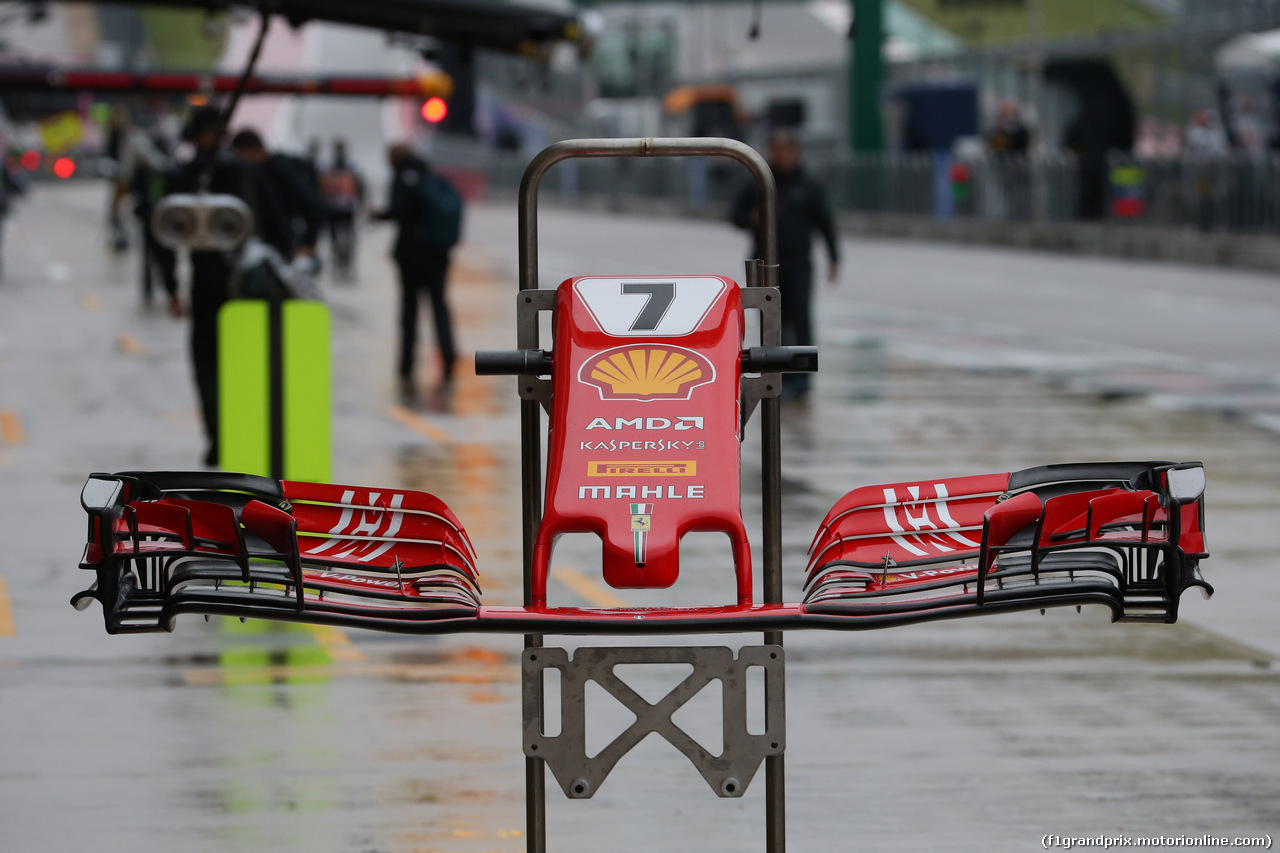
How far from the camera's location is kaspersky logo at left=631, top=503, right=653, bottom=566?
4336 mm

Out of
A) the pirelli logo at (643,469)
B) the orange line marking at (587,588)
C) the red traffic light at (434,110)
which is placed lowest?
the orange line marking at (587,588)

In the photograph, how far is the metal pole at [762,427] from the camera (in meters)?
4.52

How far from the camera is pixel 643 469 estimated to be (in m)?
4.41

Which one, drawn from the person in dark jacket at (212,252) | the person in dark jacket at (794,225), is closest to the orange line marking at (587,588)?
the person in dark jacket at (212,252)

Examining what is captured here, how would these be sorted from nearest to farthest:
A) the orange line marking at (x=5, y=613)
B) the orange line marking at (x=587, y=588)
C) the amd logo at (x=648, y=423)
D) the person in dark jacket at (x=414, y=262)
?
the amd logo at (x=648, y=423) → the orange line marking at (x=5, y=613) → the orange line marking at (x=587, y=588) → the person in dark jacket at (x=414, y=262)

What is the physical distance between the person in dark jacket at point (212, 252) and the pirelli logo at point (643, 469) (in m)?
7.60

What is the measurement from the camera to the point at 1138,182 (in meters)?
33.9

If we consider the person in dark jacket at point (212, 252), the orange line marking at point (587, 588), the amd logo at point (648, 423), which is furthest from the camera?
the person in dark jacket at point (212, 252)

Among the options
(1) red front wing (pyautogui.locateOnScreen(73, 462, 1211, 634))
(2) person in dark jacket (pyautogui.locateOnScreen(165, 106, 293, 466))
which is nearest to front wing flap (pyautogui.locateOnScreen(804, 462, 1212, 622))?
(1) red front wing (pyautogui.locateOnScreen(73, 462, 1211, 634))

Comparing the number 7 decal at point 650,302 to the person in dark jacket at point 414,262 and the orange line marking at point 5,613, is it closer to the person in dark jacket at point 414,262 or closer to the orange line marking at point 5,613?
the orange line marking at point 5,613

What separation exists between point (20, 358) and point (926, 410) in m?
8.41

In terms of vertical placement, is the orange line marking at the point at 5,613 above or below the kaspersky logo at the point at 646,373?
below

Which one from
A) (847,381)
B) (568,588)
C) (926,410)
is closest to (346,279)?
(847,381)

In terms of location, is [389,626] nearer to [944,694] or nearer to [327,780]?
[327,780]
